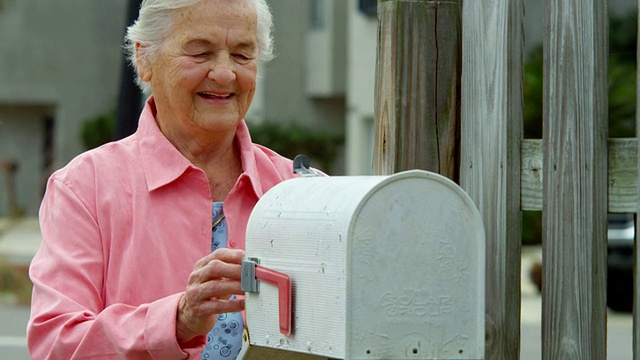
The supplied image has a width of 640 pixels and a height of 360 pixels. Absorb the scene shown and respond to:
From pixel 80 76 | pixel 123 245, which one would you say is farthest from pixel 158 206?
pixel 80 76

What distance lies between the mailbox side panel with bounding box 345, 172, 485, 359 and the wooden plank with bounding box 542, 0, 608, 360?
2.01 feet

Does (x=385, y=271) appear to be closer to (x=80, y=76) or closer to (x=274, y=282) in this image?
(x=274, y=282)

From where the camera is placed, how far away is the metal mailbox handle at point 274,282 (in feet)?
8.18

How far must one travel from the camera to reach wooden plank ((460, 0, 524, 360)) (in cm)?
311

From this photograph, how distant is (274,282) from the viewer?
2.53 meters

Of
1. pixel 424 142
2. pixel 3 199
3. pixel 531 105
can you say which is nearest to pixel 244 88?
pixel 424 142

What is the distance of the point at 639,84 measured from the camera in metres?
2.92

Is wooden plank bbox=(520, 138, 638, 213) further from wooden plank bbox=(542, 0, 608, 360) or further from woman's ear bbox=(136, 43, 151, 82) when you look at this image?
woman's ear bbox=(136, 43, 151, 82)

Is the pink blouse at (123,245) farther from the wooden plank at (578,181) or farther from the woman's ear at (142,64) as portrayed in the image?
the wooden plank at (578,181)

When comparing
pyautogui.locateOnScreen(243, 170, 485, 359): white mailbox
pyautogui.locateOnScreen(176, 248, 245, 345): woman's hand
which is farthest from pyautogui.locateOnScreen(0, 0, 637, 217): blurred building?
pyautogui.locateOnScreen(243, 170, 485, 359): white mailbox

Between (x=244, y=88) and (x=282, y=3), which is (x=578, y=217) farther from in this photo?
(x=282, y=3)

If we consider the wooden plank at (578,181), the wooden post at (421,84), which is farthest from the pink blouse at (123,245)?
the wooden plank at (578,181)

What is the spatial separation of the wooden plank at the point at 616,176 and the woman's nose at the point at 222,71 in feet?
2.41

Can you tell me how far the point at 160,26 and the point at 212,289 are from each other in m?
0.75
